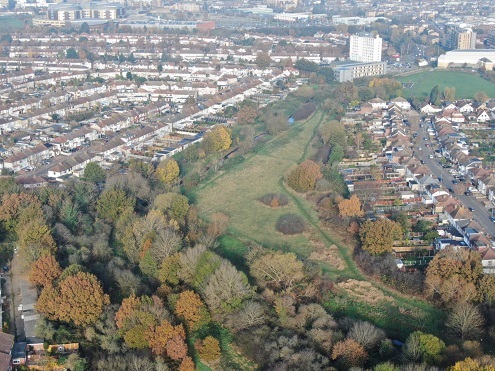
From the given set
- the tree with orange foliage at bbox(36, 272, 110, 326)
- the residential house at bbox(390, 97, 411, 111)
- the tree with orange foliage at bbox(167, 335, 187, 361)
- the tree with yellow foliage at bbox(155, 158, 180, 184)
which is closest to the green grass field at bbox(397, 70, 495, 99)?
the residential house at bbox(390, 97, 411, 111)

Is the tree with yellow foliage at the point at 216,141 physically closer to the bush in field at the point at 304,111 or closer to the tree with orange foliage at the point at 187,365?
the bush in field at the point at 304,111

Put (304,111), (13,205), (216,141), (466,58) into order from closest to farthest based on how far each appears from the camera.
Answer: (13,205) → (216,141) → (304,111) → (466,58)

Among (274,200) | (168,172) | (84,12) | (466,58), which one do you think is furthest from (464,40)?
(84,12)

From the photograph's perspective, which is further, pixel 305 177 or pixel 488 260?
pixel 305 177

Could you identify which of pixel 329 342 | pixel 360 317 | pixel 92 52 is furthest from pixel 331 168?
pixel 92 52

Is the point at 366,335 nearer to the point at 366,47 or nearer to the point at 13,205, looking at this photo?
the point at 13,205

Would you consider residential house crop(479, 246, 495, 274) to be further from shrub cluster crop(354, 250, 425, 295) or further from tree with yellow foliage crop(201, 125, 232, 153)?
tree with yellow foliage crop(201, 125, 232, 153)

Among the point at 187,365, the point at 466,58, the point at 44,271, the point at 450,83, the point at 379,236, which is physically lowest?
the point at 187,365

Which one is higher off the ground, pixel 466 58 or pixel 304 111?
pixel 466 58
